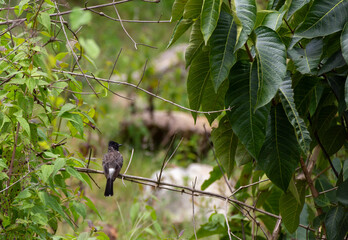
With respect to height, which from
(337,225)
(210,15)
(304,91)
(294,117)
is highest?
(210,15)

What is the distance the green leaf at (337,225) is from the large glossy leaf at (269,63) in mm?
922

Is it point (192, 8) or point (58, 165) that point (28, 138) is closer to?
point (58, 165)

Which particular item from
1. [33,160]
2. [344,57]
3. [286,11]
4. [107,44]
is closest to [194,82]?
[286,11]

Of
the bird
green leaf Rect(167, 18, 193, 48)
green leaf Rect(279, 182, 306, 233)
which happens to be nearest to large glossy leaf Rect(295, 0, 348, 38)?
green leaf Rect(167, 18, 193, 48)

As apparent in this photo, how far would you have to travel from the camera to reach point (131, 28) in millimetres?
12883

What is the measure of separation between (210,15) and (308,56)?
570 mm

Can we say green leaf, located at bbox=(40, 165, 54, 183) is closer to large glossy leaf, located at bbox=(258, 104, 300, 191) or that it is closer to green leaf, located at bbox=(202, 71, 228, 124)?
green leaf, located at bbox=(202, 71, 228, 124)

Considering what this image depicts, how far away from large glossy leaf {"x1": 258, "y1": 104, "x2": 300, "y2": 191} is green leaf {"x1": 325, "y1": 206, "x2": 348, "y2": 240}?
17.3 inches

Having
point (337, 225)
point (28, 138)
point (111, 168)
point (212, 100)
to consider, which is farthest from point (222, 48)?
point (111, 168)

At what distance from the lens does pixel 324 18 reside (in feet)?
7.53

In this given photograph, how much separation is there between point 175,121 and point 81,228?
3.66 meters

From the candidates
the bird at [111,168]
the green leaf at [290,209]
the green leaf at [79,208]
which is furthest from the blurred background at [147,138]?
the green leaf at [79,208]

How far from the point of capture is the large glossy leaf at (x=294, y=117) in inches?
88.4

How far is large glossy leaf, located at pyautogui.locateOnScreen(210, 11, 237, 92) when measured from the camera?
7.08ft
